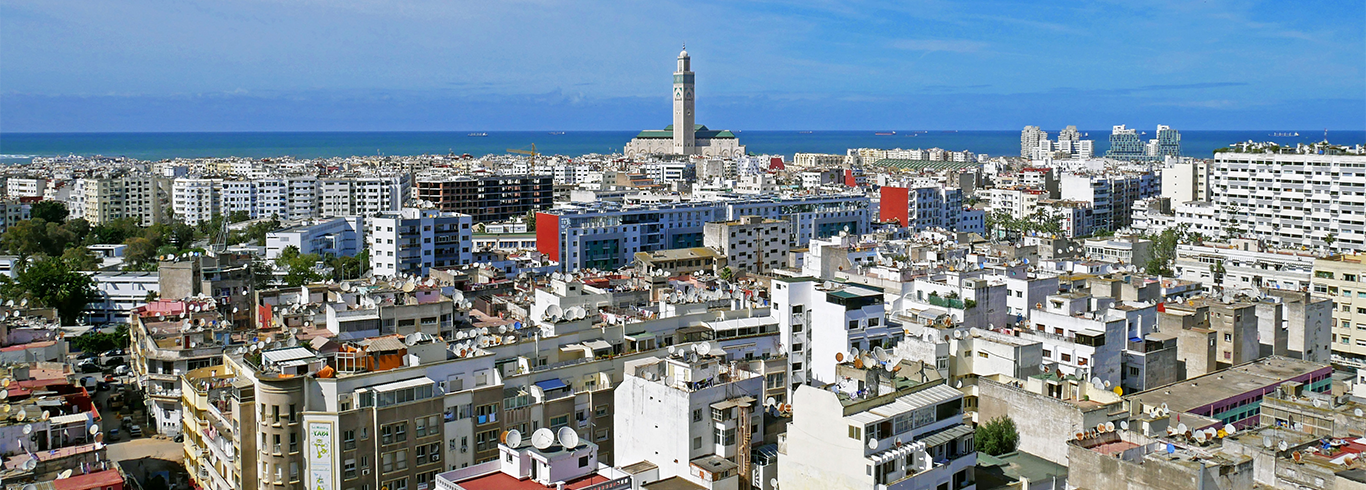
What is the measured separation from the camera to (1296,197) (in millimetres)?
47562

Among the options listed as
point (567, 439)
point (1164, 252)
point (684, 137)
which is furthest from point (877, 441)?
point (684, 137)

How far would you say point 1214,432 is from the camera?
50.1 ft

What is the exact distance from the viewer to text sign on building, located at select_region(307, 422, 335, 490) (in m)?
15.1

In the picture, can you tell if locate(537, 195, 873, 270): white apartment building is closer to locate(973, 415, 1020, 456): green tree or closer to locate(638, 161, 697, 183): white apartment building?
locate(973, 415, 1020, 456): green tree

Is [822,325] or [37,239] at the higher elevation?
[37,239]

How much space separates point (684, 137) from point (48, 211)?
7540 centimetres

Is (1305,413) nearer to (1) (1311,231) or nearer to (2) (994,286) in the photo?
(2) (994,286)

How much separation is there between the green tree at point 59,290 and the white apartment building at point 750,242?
1901 cm

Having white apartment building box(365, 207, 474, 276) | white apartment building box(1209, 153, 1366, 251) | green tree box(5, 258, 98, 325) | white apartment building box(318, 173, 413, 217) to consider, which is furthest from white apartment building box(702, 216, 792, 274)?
white apartment building box(318, 173, 413, 217)

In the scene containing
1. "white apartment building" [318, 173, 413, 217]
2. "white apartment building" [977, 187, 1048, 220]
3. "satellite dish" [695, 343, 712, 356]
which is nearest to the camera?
"satellite dish" [695, 343, 712, 356]

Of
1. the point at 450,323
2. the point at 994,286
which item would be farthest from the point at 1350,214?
the point at 450,323

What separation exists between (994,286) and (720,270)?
14552mm

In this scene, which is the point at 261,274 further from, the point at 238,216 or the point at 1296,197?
the point at 1296,197

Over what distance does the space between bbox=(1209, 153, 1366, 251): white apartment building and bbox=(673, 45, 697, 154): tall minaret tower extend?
236 ft
